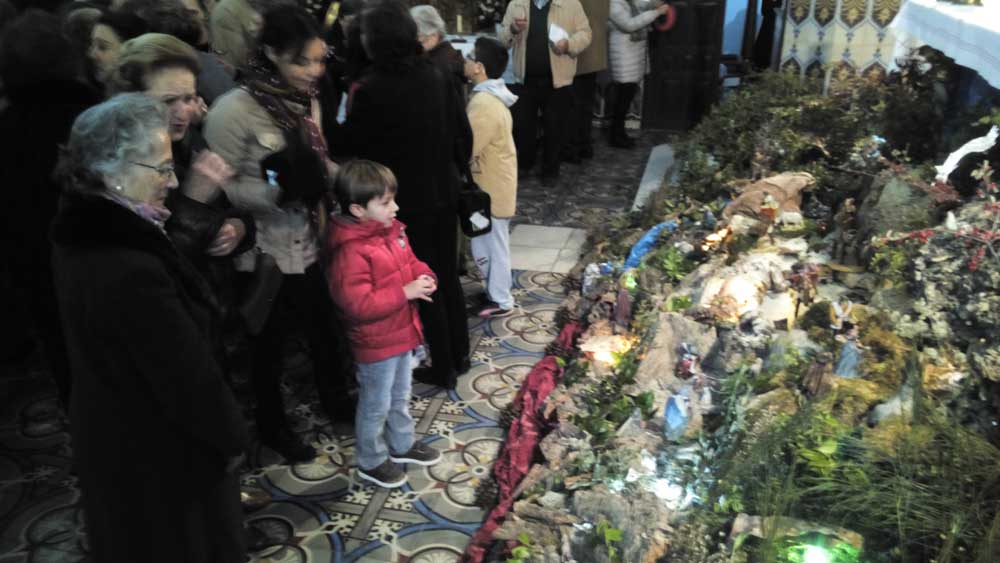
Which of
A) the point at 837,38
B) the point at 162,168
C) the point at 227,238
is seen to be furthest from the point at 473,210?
the point at 837,38

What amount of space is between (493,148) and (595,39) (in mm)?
3687

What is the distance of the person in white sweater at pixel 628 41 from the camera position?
822cm

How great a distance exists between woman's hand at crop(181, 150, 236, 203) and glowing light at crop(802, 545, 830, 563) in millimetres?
2221

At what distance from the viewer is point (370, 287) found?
3.12 meters

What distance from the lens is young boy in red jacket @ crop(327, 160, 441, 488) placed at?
3.08m

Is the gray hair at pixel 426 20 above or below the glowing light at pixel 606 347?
above

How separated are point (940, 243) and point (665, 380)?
130cm

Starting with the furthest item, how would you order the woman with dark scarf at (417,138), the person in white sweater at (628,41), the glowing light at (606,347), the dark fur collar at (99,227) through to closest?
the person in white sweater at (628,41) < the glowing light at (606,347) < the woman with dark scarf at (417,138) < the dark fur collar at (99,227)

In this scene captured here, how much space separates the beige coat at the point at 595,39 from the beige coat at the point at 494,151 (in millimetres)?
3485

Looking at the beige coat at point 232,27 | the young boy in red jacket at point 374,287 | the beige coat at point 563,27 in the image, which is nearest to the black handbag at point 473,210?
the young boy in red jacket at point 374,287

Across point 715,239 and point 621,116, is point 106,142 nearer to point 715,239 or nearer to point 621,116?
point 715,239

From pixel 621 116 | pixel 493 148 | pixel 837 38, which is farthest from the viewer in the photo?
pixel 621 116

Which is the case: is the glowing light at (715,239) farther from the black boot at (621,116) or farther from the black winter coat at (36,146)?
the black boot at (621,116)

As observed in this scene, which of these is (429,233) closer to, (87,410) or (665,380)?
(665,380)
